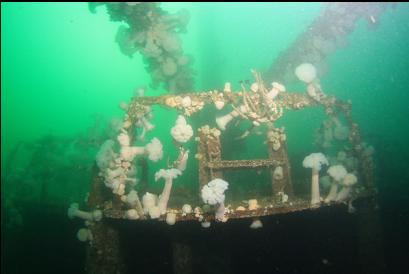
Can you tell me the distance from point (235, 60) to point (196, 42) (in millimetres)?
30365

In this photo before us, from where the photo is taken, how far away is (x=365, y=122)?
655 inches

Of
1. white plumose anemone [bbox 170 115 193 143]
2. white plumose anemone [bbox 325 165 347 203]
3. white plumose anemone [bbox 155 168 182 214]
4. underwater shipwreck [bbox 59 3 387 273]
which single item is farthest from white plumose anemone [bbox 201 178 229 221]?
white plumose anemone [bbox 325 165 347 203]

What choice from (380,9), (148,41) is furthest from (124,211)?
(380,9)

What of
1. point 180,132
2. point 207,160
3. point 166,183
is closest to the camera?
point 166,183

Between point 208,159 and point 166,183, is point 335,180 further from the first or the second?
point 166,183

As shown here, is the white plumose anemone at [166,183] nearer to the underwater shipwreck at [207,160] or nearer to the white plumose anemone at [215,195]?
the underwater shipwreck at [207,160]

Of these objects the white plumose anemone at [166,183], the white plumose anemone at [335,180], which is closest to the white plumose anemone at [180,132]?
the white plumose anemone at [166,183]

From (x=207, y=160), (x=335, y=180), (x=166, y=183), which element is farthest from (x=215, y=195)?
(x=335, y=180)

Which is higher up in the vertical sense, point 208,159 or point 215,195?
point 208,159

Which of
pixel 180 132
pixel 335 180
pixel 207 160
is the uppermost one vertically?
pixel 180 132

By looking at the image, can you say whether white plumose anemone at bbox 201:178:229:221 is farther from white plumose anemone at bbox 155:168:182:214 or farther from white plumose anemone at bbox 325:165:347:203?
white plumose anemone at bbox 325:165:347:203

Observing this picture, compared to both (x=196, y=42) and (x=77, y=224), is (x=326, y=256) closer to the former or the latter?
(x=77, y=224)

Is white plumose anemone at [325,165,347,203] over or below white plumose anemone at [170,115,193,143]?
below

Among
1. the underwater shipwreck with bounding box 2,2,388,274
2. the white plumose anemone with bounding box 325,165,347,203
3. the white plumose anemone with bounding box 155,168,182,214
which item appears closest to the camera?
the white plumose anemone with bounding box 155,168,182,214
